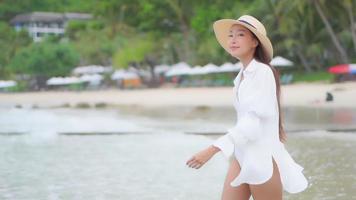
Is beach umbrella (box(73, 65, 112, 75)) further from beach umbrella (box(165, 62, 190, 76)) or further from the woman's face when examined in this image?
the woman's face

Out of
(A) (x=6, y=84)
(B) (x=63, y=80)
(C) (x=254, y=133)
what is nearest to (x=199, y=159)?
(C) (x=254, y=133)

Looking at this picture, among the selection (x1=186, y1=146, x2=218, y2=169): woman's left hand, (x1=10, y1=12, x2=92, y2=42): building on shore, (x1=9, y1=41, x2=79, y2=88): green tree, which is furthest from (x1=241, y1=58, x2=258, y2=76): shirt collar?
(x1=10, y1=12, x2=92, y2=42): building on shore

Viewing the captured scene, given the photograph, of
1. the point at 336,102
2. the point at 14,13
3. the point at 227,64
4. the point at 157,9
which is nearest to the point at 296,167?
the point at 336,102

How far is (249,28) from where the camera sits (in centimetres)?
358

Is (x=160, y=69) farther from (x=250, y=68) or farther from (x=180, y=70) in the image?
(x=250, y=68)

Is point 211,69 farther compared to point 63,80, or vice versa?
point 63,80

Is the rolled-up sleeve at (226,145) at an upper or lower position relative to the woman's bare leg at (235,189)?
upper

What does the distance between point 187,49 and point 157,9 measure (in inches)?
159

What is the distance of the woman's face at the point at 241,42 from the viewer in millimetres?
3643

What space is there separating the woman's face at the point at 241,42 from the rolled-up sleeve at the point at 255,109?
224mm

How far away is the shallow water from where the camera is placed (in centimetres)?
704

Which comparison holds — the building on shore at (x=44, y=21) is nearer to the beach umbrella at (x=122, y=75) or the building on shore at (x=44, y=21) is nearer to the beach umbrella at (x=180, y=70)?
the beach umbrella at (x=122, y=75)

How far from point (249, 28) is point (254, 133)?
55 cm

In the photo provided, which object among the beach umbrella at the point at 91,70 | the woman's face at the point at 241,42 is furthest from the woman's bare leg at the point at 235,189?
the beach umbrella at the point at 91,70
